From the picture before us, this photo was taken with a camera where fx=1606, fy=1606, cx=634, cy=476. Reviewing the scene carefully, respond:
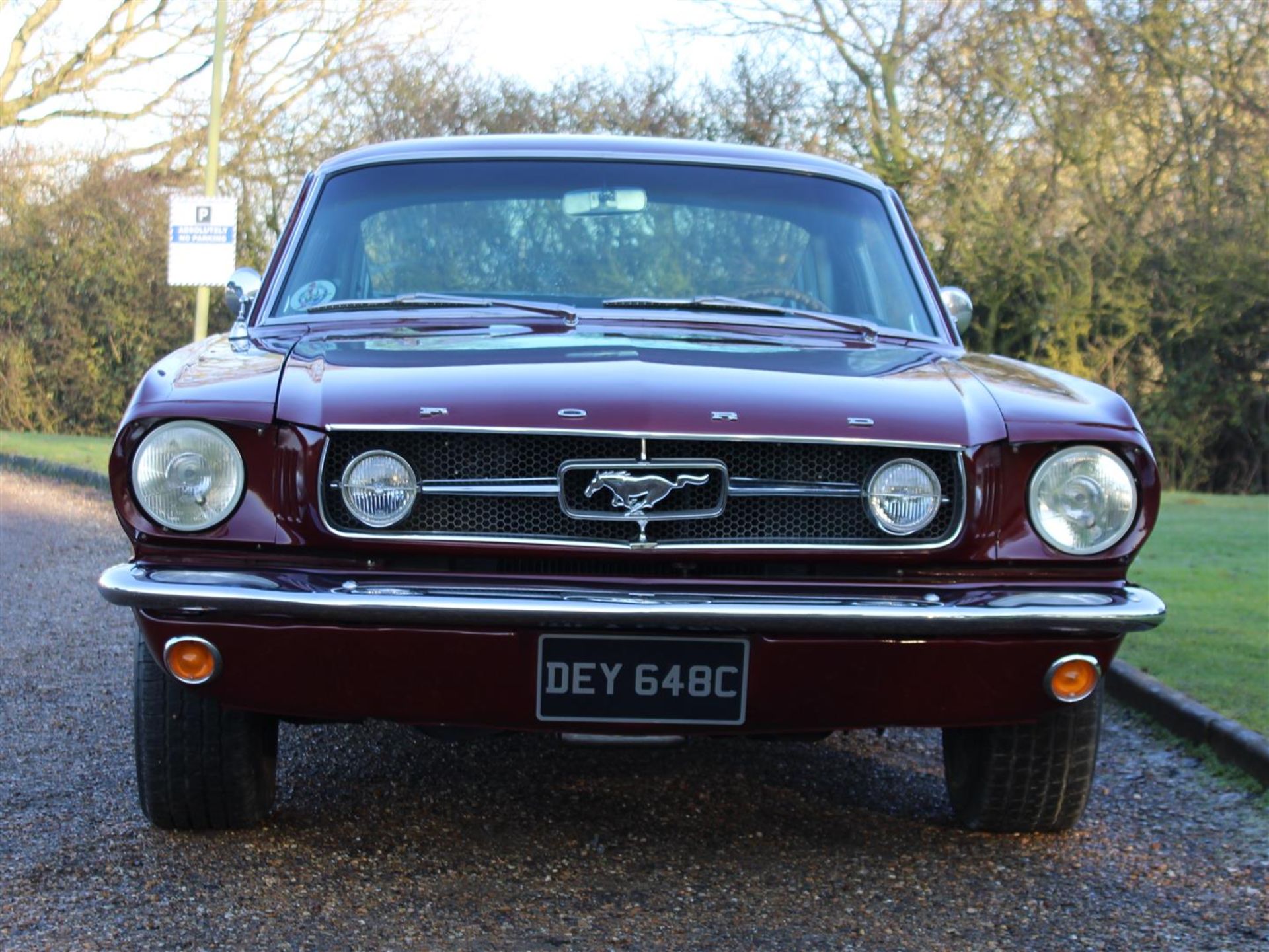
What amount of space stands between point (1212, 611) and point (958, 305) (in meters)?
3.20

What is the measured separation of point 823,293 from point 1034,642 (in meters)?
1.61

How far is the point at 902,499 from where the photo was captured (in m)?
3.28

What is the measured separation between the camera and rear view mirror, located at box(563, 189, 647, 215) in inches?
180

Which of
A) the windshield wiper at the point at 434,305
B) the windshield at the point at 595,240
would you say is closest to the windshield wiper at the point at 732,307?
the windshield at the point at 595,240

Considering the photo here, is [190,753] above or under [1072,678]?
under

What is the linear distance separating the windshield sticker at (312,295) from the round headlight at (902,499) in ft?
5.84

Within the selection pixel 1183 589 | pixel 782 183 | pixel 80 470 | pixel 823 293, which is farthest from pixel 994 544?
pixel 80 470

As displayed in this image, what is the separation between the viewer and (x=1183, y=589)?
323 inches

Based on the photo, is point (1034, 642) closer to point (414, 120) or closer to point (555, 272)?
point (555, 272)

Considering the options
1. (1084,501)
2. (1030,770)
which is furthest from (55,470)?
(1084,501)

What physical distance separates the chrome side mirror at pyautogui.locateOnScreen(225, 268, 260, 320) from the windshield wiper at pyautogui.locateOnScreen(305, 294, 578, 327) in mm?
535

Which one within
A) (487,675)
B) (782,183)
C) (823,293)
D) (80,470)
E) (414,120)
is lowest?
(80,470)

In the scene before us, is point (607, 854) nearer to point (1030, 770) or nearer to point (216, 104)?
point (1030, 770)

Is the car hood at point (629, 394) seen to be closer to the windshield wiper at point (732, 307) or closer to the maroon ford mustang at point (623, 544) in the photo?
the maroon ford mustang at point (623, 544)
